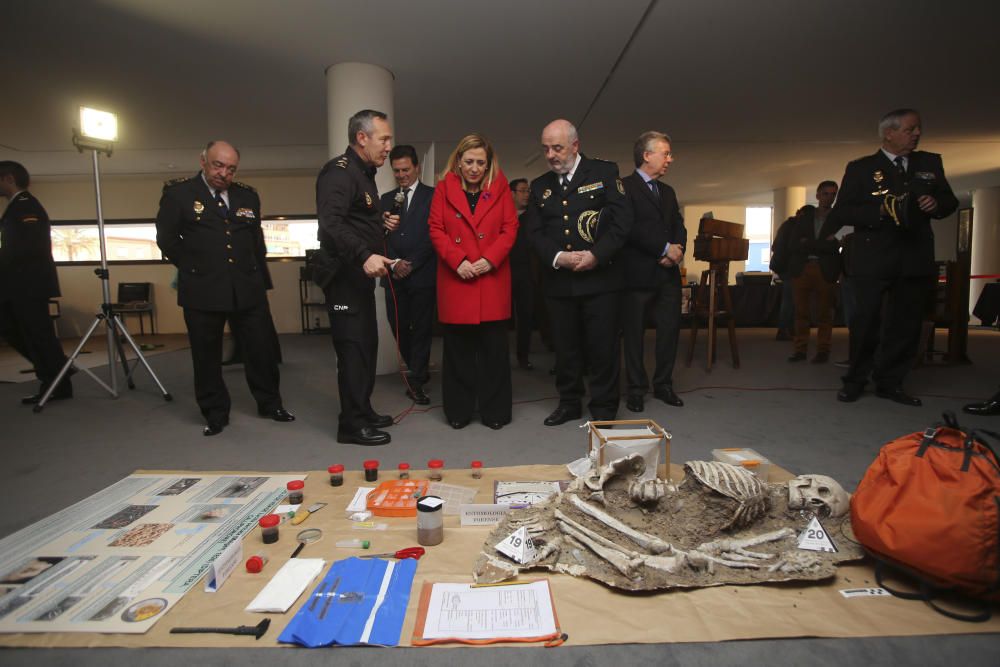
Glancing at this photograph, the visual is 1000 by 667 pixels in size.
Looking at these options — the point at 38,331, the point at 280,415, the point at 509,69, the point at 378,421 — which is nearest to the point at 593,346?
the point at 378,421

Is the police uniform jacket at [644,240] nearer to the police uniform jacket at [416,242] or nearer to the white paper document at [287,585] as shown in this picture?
the police uniform jacket at [416,242]

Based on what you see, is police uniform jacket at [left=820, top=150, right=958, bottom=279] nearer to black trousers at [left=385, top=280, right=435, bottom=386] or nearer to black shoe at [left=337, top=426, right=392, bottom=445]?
black trousers at [left=385, top=280, right=435, bottom=386]

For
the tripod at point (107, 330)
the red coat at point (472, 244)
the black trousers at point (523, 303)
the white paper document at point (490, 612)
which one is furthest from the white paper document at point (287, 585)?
the black trousers at point (523, 303)

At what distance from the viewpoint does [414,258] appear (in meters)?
3.79

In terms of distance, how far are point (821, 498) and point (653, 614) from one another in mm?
770

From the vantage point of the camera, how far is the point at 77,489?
2311 millimetres

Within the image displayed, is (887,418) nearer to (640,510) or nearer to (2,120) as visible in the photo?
(640,510)

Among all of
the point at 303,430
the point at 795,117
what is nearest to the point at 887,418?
the point at 303,430

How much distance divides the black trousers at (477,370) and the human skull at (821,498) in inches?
65.3

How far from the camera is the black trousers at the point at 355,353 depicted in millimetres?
2766

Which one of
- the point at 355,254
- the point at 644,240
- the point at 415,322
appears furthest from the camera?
the point at 415,322

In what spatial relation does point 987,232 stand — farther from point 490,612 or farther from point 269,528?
point 269,528

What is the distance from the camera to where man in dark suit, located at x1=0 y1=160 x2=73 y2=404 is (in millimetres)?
3787

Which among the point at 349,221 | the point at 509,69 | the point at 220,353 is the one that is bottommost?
the point at 220,353
